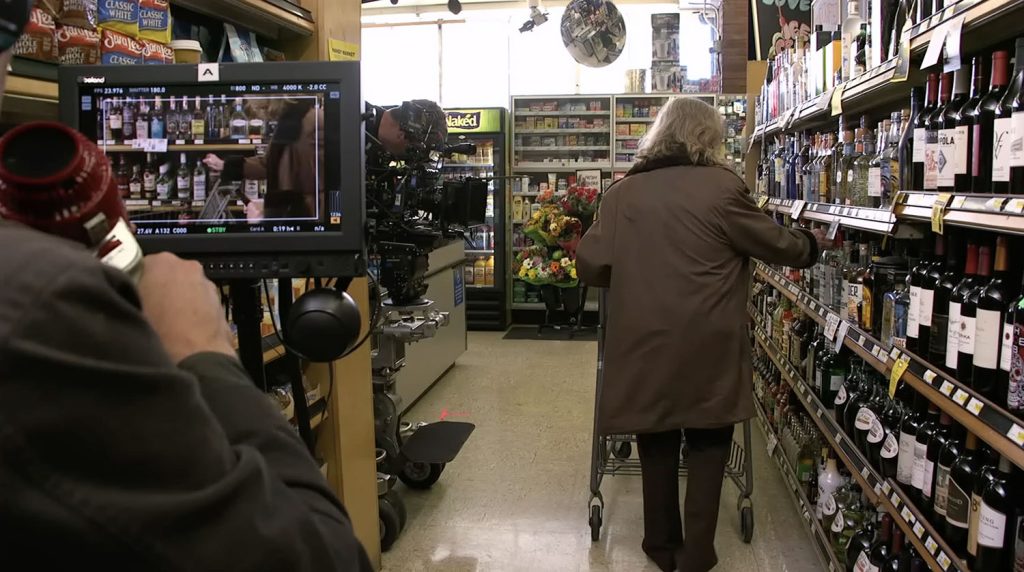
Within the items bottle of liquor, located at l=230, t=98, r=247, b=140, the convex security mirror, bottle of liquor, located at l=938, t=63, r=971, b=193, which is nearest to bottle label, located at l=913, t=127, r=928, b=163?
bottle of liquor, located at l=938, t=63, r=971, b=193

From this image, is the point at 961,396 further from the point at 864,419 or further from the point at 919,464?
the point at 864,419

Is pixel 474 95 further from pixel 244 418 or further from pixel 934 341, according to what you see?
pixel 244 418

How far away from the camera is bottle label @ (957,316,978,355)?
5.46ft

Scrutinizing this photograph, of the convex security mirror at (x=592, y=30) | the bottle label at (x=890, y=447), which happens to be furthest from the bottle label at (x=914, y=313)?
the convex security mirror at (x=592, y=30)

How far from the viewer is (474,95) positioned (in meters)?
9.77

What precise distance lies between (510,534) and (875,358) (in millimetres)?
1767

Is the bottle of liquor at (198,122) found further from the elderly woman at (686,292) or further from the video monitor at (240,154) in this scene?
the elderly woman at (686,292)

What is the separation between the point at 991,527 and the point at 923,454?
408mm

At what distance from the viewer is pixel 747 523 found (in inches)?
125

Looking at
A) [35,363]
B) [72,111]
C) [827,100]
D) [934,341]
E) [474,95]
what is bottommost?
[934,341]

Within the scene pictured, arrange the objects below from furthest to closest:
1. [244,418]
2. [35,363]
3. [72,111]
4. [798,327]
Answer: [798,327] < [72,111] < [244,418] < [35,363]

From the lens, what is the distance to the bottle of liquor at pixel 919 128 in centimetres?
197

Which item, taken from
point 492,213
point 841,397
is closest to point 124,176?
point 841,397

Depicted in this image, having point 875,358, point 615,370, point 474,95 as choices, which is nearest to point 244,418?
point 875,358
